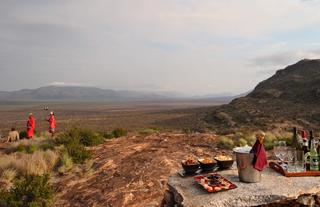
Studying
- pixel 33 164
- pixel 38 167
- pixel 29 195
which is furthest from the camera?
pixel 33 164

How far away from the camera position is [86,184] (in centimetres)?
1061

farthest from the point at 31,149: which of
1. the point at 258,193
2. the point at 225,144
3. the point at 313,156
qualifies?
the point at 313,156

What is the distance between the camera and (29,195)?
32.4 ft

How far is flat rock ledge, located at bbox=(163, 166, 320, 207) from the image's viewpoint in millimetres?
4902

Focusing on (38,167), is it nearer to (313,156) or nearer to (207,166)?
(207,166)

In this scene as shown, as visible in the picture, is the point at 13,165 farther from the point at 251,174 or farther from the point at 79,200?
the point at 251,174

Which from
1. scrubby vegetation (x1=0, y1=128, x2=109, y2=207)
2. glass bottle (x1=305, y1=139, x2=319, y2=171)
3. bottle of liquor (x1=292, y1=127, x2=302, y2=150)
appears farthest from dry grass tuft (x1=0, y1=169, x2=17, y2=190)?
glass bottle (x1=305, y1=139, x2=319, y2=171)

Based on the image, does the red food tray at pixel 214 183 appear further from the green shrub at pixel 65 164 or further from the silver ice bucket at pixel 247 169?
the green shrub at pixel 65 164

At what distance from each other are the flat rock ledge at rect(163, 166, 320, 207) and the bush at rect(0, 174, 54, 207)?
534 cm

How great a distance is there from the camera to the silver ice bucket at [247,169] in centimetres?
524

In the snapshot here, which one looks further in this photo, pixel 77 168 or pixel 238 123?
pixel 238 123

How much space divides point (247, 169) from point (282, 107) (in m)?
43.7

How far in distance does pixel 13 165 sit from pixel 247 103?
44206mm

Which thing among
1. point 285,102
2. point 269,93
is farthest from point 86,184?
point 269,93
